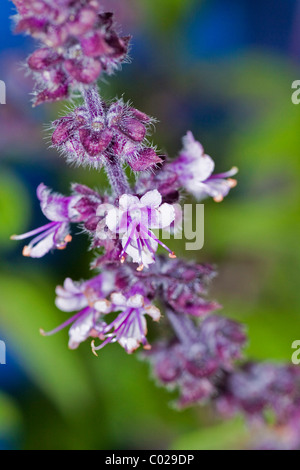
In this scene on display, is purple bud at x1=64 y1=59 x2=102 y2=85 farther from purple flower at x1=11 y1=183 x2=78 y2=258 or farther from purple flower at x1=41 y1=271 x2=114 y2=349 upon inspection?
purple flower at x1=41 y1=271 x2=114 y2=349

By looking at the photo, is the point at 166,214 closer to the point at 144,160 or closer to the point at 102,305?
the point at 144,160

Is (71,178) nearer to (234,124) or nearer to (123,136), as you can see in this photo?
(234,124)

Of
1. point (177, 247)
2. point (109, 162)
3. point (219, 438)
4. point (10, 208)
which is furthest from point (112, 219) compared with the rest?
point (219, 438)

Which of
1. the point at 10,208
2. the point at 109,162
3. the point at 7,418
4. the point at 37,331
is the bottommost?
the point at 7,418

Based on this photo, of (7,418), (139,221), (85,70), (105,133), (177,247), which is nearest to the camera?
(85,70)
